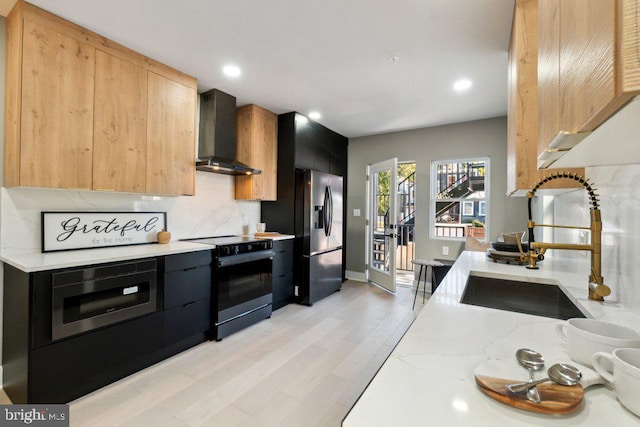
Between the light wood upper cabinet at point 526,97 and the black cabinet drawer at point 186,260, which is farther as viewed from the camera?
the black cabinet drawer at point 186,260

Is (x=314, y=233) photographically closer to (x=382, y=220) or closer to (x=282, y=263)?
(x=282, y=263)

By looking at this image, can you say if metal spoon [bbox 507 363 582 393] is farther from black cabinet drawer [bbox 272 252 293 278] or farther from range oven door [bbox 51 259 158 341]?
black cabinet drawer [bbox 272 252 293 278]

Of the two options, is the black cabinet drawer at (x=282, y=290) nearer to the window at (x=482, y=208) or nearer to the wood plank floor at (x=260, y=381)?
the wood plank floor at (x=260, y=381)

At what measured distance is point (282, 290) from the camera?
3768mm

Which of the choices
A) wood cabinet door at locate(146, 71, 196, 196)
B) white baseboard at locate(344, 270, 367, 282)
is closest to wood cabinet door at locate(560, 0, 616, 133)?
wood cabinet door at locate(146, 71, 196, 196)

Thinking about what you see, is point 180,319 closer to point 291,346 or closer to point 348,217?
point 291,346

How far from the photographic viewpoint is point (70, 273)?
6.10 ft

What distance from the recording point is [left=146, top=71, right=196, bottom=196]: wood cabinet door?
8.60ft

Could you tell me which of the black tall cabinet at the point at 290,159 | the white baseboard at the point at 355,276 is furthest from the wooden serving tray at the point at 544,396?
the white baseboard at the point at 355,276

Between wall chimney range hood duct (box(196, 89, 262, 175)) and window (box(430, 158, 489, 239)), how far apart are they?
9.78ft

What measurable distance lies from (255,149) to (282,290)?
73.5 inches

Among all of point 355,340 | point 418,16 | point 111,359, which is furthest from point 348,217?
point 111,359

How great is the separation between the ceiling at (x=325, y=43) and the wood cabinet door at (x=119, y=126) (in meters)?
0.24

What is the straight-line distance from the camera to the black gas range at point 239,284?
2.82m
